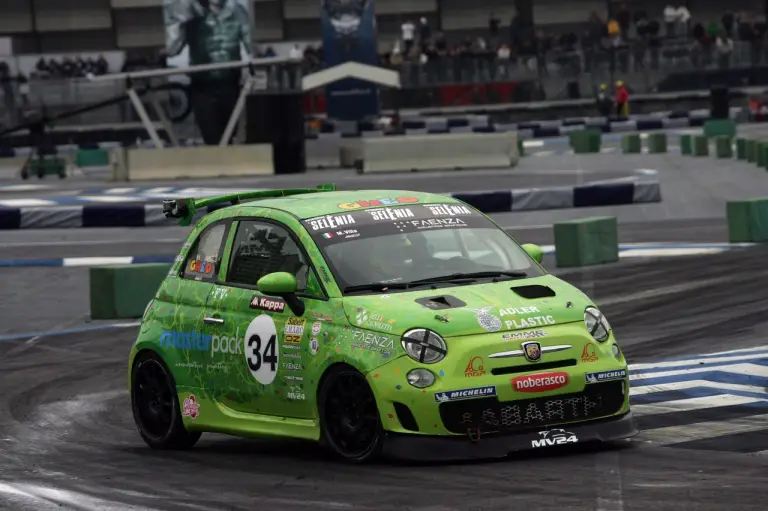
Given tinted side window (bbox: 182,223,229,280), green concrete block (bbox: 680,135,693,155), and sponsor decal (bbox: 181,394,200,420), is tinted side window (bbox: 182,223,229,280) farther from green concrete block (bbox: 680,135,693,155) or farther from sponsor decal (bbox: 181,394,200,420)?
green concrete block (bbox: 680,135,693,155)

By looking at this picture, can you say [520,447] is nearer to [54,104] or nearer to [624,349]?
[624,349]

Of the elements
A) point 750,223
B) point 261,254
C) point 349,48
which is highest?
point 349,48

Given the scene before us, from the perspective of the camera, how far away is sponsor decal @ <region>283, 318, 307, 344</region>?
357 inches

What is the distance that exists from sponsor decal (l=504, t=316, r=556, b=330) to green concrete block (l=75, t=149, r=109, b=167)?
38.9 metres

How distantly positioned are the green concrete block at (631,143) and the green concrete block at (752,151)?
236 inches

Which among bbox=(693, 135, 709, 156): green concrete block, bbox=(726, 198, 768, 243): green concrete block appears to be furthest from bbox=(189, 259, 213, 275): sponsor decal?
bbox=(693, 135, 709, 156): green concrete block

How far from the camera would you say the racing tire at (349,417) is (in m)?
8.59

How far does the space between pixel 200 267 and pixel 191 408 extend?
32.6 inches

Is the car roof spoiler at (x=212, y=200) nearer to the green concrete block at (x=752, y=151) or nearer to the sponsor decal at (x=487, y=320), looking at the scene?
the sponsor decal at (x=487, y=320)

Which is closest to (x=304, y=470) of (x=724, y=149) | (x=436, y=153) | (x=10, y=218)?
(x=10, y=218)

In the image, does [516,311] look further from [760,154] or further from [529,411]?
[760,154]

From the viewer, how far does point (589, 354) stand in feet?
28.6

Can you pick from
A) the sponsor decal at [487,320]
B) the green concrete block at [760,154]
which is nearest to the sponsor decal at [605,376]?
the sponsor decal at [487,320]

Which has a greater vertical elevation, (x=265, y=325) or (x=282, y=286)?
(x=282, y=286)
